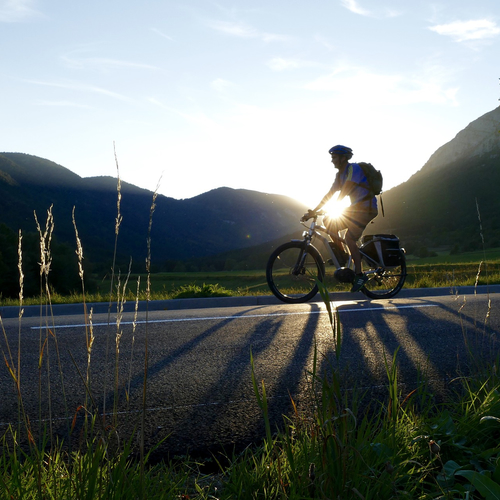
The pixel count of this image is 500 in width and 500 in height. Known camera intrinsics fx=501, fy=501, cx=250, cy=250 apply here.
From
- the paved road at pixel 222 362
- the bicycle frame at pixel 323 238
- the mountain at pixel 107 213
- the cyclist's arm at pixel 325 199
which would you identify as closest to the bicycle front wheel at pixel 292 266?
the bicycle frame at pixel 323 238

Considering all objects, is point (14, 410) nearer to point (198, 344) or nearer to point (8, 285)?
point (198, 344)

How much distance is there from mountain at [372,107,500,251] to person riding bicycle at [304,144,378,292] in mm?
47946

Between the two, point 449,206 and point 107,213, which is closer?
point 449,206

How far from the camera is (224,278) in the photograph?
45.7 m

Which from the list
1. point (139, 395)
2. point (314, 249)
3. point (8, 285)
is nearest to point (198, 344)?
point (139, 395)

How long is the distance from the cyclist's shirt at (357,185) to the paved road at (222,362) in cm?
226

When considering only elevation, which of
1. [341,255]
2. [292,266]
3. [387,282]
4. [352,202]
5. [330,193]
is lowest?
[387,282]

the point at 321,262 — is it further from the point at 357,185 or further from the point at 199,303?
the point at 199,303

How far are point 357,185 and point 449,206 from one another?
8363 centimetres

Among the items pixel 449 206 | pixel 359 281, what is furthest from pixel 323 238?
pixel 449 206

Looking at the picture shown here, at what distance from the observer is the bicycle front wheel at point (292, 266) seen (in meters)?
8.64

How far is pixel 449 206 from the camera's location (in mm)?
85312

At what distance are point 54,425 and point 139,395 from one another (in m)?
0.61

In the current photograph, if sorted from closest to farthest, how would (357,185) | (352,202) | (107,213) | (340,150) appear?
(340,150) → (357,185) → (352,202) → (107,213)
